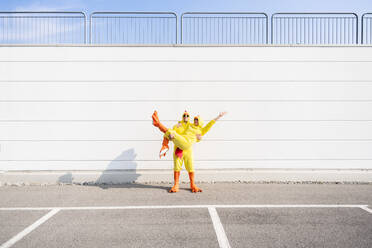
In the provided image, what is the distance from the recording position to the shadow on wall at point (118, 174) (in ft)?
21.8

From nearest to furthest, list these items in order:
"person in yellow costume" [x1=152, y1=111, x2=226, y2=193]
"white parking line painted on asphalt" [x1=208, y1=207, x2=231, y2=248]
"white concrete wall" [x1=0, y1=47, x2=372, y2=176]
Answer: "white parking line painted on asphalt" [x1=208, y1=207, x2=231, y2=248], "person in yellow costume" [x1=152, y1=111, x2=226, y2=193], "white concrete wall" [x1=0, y1=47, x2=372, y2=176]

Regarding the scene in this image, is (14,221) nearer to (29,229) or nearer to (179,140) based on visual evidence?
(29,229)

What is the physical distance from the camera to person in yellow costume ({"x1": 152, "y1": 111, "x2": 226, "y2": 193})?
5789 mm

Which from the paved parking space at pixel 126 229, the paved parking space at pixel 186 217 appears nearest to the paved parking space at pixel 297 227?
the paved parking space at pixel 186 217

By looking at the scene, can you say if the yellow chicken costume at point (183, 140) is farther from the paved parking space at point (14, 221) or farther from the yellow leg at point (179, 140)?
the paved parking space at point (14, 221)

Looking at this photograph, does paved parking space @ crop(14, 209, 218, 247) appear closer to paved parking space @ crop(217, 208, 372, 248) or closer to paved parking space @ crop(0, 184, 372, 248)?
paved parking space @ crop(0, 184, 372, 248)

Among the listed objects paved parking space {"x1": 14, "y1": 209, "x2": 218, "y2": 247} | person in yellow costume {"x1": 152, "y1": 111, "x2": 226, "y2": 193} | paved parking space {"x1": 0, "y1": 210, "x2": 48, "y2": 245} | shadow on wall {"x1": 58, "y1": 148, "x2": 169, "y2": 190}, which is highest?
person in yellow costume {"x1": 152, "y1": 111, "x2": 226, "y2": 193}

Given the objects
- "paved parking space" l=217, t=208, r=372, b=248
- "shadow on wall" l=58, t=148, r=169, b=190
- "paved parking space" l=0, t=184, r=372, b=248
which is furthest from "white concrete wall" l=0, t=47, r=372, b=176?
"paved parking space" l=217, t=208, r=372, b=248

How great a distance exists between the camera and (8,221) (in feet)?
13.4

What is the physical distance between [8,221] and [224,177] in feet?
15.0

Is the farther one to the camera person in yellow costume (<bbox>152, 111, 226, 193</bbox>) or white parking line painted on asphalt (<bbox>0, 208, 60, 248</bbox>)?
person in yellow costume (<bbox>152, 111, 226, 193</bbox>)

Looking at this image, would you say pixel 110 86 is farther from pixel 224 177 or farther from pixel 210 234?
pixel 210 234

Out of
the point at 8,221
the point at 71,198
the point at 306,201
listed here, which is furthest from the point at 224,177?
the point at 8,221

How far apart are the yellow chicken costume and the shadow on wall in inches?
51.1
